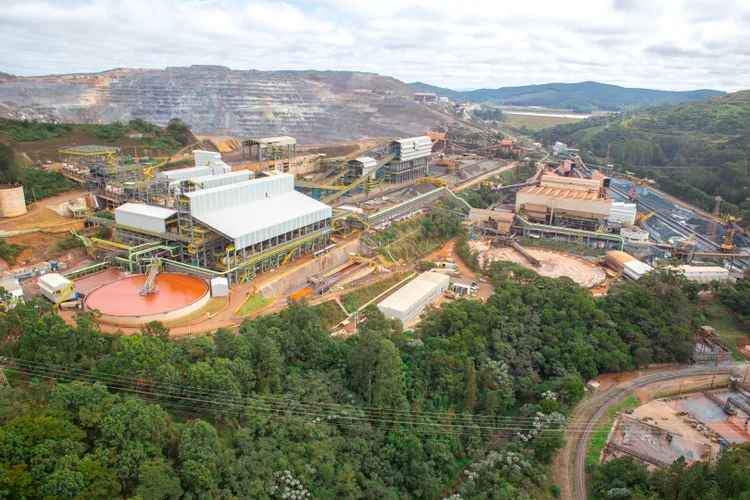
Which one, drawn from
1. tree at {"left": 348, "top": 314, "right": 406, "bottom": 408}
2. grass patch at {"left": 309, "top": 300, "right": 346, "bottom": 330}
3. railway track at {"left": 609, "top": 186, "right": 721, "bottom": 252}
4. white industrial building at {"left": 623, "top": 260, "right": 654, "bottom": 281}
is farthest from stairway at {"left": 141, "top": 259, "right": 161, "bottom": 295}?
railway track at {"left": 609, "top": 186, "right": 721, "bottom": 252}

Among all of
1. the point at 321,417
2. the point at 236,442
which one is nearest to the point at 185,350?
the point at 236,442

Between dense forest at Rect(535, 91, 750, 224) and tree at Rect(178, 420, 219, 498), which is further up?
dense forest at Rect(535, 91, 750, 224)

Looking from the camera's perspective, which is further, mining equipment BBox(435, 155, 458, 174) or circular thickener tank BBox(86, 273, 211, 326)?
mining equipment BBox(435, 155, 458, 174)

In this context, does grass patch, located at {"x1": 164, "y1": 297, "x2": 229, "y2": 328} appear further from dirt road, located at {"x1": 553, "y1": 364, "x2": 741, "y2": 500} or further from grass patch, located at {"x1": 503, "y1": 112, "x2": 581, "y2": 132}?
grass patch, located at {"x1": 503, "y1": 112, "x2": 581, "y2": 132}

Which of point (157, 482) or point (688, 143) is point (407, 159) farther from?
point (688, 143)

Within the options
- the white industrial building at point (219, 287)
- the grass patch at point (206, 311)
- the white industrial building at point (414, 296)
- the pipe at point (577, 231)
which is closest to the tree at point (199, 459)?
the grass patch at point (206, 311)

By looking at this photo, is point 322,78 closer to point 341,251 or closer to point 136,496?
point 341,251

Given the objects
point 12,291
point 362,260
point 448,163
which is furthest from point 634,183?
point 12,291
